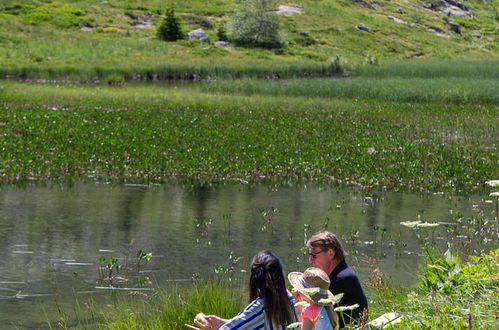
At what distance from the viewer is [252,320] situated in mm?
6859

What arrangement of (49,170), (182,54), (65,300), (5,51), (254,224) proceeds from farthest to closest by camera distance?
(182,54), (5,51), (49,170), (254,224), (65,300)

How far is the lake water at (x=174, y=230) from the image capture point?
12.9 metres

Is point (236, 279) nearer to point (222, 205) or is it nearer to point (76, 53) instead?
point (222, 205)

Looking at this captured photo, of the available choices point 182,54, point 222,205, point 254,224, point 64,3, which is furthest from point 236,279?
point 64,3

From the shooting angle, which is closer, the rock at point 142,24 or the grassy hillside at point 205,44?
the grassy hillside at point 205,44

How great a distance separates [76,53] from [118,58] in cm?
337

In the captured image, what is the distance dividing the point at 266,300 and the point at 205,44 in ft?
266

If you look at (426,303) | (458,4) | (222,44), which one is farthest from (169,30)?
(458,4)

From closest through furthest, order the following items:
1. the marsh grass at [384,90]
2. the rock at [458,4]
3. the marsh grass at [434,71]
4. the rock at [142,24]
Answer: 1. the marsh grass at [384,90]
2. the marsh grass at [434,71]
3. the rock at [142,24]
4. the rock at [458,4]

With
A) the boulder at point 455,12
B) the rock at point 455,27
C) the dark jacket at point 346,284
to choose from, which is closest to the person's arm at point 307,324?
the dark jacket at point 346,284

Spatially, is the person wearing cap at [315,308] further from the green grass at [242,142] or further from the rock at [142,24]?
the rock at [142,24]

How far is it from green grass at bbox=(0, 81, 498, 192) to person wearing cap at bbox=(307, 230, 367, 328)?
509 inches

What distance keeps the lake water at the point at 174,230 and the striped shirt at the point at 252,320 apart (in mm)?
4906

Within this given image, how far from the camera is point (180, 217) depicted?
17594 millimetres
